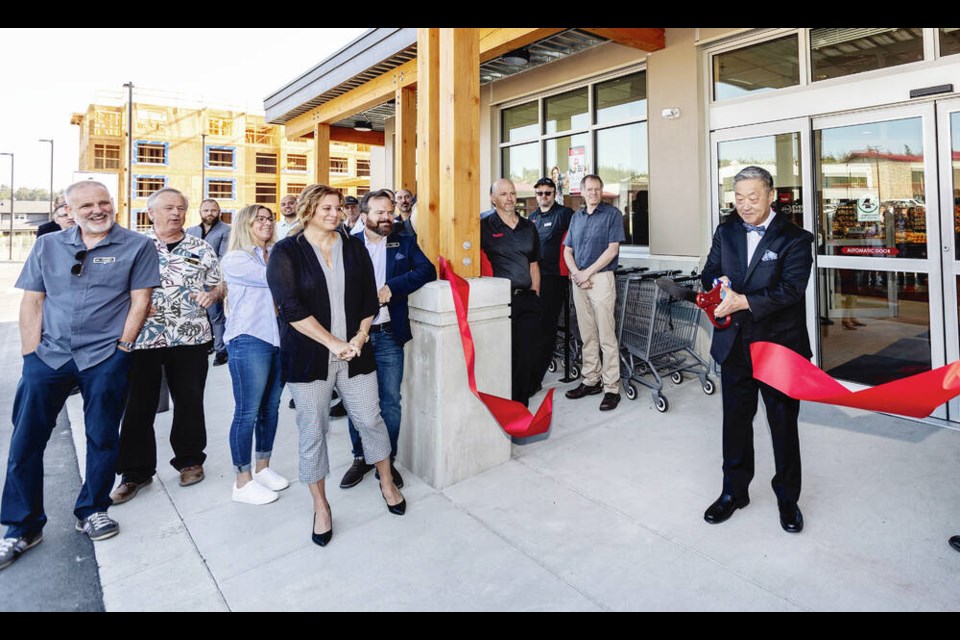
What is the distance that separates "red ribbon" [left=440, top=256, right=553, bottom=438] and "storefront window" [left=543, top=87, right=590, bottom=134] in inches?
184

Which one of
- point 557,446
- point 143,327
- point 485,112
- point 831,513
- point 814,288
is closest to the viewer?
point 831,513

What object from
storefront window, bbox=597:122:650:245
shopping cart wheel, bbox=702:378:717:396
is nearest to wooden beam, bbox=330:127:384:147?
storefront window, bbox=597:122:650:245

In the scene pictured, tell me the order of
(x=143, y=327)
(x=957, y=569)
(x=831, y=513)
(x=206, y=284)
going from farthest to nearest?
1. (x=206, y=284)
2. (x=143, y=327)
3. (x=831, y=513)
4. (x=957, y=569)

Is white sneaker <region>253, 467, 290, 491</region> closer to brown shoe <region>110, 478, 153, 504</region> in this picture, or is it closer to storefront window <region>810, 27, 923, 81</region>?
brown shoe <region>110, 478, 153, 504</region>

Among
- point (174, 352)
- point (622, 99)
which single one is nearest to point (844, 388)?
point (174, 352)

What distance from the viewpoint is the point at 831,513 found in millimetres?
3172

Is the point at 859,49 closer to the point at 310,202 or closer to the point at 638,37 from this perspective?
the point at 638,37

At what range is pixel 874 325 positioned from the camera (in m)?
5.14

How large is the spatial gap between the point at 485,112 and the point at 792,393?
705 centimetres

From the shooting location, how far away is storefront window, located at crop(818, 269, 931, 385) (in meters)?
4.82

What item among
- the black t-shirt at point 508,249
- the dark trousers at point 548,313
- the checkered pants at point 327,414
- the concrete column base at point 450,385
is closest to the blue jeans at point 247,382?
the checkered pants at point 327,414

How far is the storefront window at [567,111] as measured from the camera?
7605 mm

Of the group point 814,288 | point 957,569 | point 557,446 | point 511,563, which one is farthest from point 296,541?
point 814,288

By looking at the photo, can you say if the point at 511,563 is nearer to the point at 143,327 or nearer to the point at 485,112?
the point at 143,327
